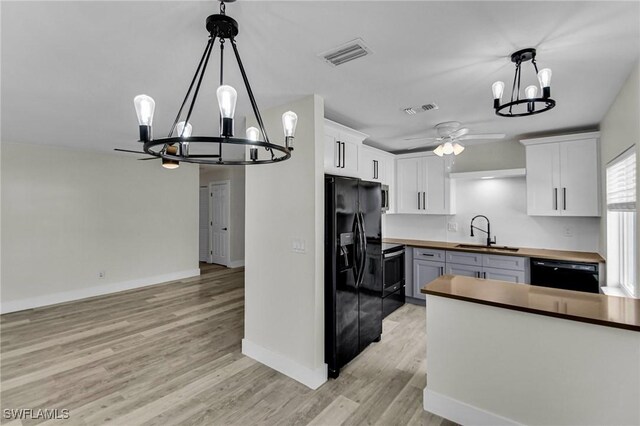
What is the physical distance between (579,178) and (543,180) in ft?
1.20

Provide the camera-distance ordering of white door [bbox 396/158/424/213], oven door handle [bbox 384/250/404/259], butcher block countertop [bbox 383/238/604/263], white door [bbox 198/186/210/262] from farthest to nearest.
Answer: white door [bbox 198/186/210/262], white door [bbox 396/158/424/213], oven door handle [bbox 384/250/404/259], butcher block countertop [bbox 383/238/604/263]

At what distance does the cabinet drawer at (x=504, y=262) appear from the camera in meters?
3.94

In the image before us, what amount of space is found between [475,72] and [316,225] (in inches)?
68.3

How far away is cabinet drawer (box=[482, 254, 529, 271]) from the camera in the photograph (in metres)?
3.94

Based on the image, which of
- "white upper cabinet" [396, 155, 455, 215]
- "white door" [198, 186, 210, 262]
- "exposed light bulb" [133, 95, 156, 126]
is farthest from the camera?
"white door" [198, 186, 210, 262]

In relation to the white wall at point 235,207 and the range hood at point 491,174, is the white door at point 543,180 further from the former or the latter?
the white wall at point 235,207

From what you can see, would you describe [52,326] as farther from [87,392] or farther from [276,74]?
[276,74]

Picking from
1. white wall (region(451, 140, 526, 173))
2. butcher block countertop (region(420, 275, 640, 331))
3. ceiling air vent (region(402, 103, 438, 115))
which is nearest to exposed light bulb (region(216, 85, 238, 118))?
butcher block countertop (region(420, 275, 640, 331))

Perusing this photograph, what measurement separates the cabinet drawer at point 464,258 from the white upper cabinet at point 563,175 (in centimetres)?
92

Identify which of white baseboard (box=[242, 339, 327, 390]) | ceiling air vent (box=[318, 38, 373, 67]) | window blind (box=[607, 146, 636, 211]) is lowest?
white baseboard (box=[242, 339, 327, 390])

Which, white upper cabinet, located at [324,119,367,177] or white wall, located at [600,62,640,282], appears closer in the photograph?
white wall, located at [600,62,640,282]

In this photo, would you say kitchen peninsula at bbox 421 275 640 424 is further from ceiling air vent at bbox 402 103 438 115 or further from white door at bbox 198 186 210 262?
white door at bbox 198 186 210 262

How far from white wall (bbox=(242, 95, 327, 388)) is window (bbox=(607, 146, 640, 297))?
7.98 ft

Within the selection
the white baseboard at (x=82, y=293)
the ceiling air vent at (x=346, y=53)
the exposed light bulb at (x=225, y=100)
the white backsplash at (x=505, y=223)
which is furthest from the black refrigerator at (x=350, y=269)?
the white baseboard at (x=82, y=293)
